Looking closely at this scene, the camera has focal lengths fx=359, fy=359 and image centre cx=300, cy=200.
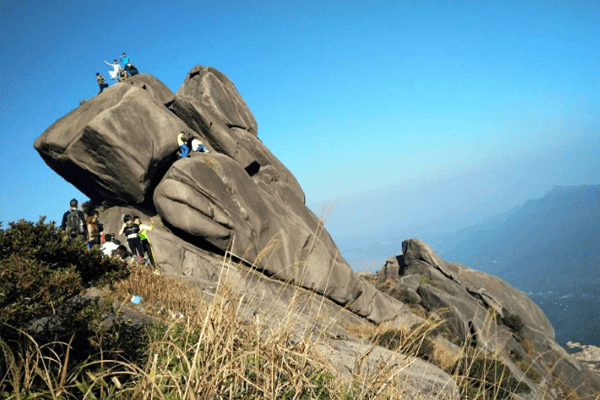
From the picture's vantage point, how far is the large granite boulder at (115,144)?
61.4 ft

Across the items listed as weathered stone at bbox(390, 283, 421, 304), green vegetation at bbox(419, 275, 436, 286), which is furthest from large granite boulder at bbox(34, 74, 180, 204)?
green vegetation at bbox(419, 275, 436, 286)

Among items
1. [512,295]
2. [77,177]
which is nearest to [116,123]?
[77,177]

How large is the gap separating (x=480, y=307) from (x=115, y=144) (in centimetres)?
3045

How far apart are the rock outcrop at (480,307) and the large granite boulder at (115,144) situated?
64.1 feet

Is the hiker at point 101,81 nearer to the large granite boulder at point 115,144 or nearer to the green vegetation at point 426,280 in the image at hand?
the large granite boulder at point 115,144

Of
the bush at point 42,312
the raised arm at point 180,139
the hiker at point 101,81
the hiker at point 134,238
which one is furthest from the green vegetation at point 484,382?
the hiker at point 101,81

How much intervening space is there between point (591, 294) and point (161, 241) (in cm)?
24240

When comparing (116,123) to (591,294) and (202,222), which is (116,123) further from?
(591,294)

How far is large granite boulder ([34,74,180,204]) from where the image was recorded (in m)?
18.7

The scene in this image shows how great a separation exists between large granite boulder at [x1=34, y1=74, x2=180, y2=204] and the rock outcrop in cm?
1955

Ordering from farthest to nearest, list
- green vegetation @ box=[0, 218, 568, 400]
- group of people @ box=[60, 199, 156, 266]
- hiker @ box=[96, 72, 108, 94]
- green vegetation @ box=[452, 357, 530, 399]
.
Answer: hiker @ box=[96, 72, 108, 94], group of people @ box=[60, 199, 156, 266], green vegetation @ box=[452, 357, 530, 399], green vegetation @ box=[0, 218, 568, 400]

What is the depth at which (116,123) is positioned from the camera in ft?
61.5

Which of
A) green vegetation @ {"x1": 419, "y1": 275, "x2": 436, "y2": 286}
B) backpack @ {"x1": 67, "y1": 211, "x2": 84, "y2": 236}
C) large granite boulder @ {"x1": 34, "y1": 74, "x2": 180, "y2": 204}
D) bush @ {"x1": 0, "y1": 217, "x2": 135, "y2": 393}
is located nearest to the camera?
bush @ {"x1": 0, "y1": 217, "x2": 135, "y2": 393}

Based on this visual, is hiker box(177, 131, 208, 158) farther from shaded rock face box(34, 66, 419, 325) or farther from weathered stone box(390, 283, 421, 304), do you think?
weathered stone box(390, 283, 421, 304)
